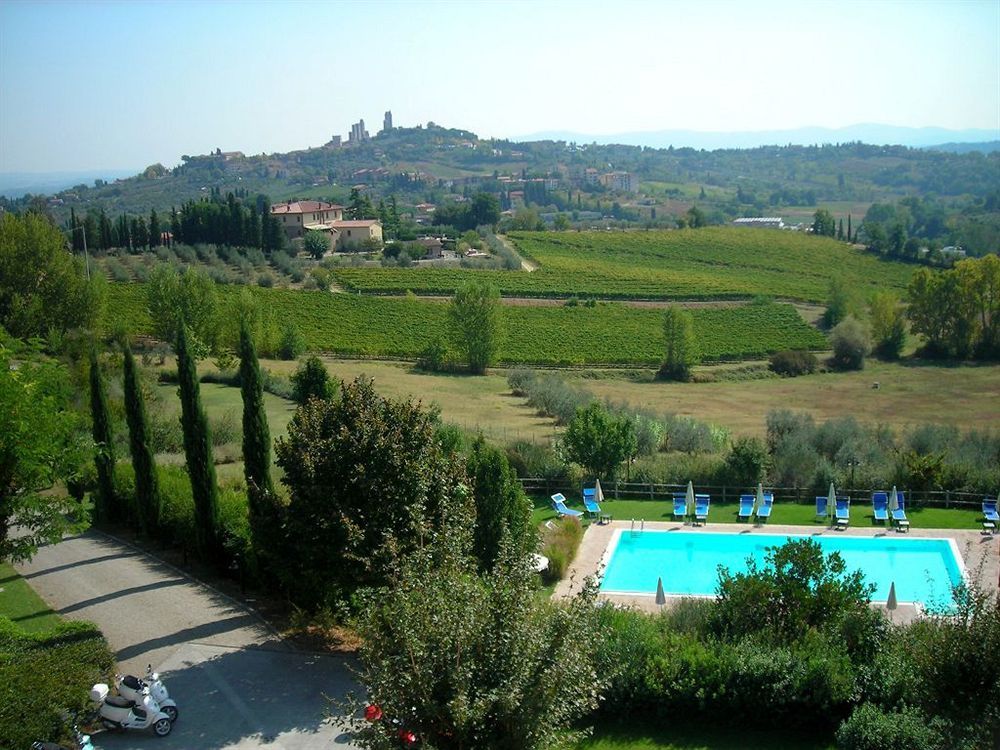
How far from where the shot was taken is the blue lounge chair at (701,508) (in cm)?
2067

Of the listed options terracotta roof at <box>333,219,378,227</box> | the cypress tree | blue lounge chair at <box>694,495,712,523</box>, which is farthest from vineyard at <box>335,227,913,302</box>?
blue lounge chair at <box>694,495,712,523</box>

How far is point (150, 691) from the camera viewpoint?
11.4 metres

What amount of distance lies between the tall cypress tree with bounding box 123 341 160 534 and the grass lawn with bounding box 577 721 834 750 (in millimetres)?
10754

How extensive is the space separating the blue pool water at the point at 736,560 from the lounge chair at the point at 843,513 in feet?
2.34

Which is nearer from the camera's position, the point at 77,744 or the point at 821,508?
the point at 77,744

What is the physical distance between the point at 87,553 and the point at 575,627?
532 inches

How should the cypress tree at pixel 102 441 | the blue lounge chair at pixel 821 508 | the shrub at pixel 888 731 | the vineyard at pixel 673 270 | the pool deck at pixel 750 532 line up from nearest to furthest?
the shrub at pixel 888 731
the pool deck at pixel 750 532
the cypress tree at pixel 102 441
the blue lounge chair at pixel 821 508
the vineyard at pixel 673 270

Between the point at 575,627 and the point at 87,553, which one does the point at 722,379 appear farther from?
the point at 575,627

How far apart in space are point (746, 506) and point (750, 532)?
113 centimetres

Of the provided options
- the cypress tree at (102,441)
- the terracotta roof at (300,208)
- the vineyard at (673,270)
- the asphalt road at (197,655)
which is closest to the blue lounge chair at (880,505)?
the asphalt road at (197,655)

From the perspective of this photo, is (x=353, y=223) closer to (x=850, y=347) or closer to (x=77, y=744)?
(x=850, y=347)

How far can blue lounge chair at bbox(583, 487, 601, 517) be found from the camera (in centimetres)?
2119

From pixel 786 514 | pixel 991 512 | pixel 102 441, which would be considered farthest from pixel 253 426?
pixel 991 512

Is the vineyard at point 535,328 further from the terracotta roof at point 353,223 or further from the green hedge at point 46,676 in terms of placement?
the green hedge at point 46,676
